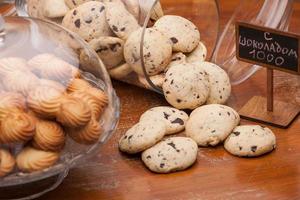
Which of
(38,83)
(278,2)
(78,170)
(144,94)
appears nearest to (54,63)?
(38,83)

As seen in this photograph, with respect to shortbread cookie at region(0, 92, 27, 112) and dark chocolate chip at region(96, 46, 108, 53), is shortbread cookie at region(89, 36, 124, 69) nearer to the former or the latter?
dark chocolate chip at region(96, 46, 108, 53)

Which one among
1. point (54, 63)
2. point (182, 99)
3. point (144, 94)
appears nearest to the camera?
point (54, 63)

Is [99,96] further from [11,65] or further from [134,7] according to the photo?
[134,7]

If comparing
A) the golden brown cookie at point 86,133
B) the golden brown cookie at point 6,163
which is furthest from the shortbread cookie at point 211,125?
the golden brown cookie at point 6,163

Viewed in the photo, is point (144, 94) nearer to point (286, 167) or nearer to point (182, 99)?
point (182, 99)

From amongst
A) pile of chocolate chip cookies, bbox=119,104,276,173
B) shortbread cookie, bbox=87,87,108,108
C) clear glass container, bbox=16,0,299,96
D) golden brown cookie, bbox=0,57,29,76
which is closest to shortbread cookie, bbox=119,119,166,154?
pile of chocolate chip cookies, bbox=119,104,276,173

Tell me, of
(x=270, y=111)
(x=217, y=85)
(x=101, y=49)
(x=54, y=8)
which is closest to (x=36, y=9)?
(x=54, y=8)

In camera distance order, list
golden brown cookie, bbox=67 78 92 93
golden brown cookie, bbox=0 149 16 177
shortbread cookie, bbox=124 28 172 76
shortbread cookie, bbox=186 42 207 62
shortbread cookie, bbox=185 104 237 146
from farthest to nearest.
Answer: shortbread cookie, bbox=186 42 207 62 → shortbread cookie, bbox=124 28 172 76 → shortbread cookie, bbox=185 104 237 146 → golden brown cookie, bbox=67 78 92 93 → golden brown cookie, bbox=0 149 16 177
